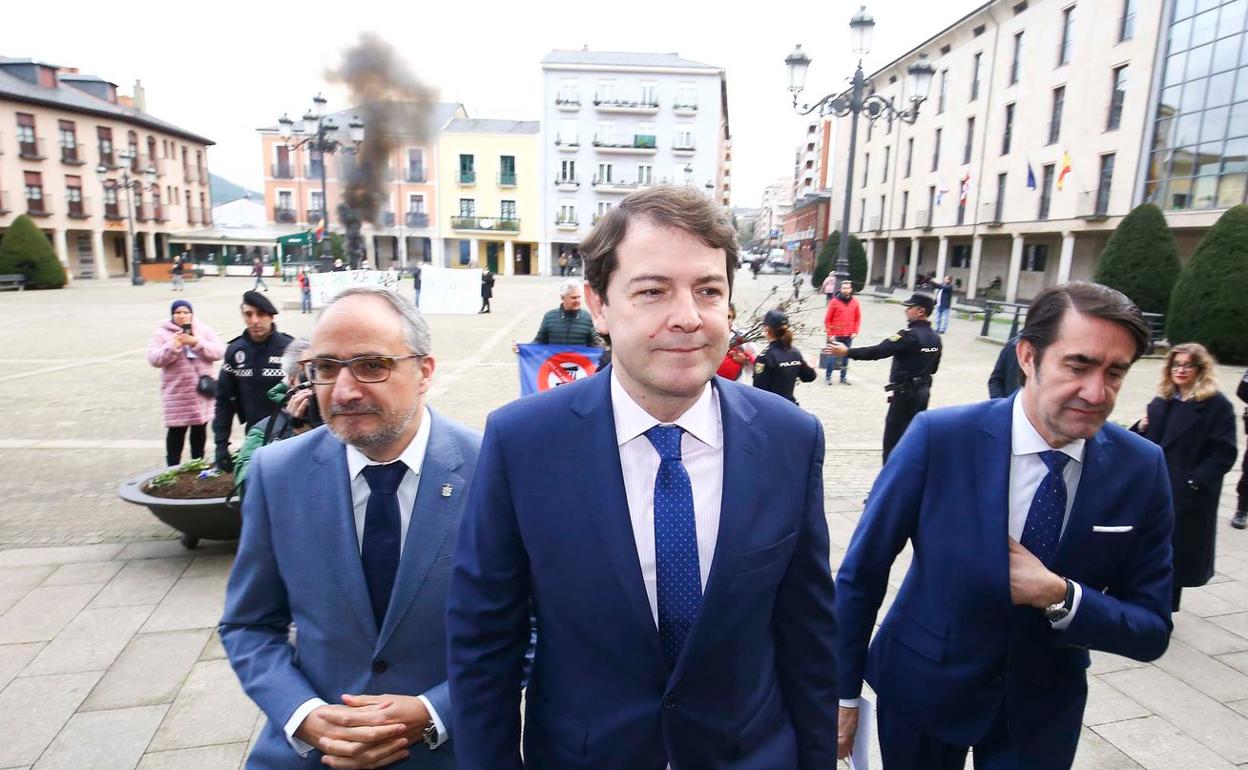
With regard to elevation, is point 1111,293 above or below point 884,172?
below

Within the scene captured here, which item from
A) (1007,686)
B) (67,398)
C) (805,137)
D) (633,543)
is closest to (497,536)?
(633,543)

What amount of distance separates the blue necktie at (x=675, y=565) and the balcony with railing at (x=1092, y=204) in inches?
1176

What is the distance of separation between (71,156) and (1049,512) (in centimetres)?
5248

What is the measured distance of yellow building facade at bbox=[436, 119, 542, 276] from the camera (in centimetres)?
5088

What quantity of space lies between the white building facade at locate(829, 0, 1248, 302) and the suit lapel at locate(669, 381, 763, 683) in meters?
23.0

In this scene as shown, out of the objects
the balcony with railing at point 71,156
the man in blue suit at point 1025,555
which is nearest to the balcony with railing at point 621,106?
the balcony with railing at point 71,156

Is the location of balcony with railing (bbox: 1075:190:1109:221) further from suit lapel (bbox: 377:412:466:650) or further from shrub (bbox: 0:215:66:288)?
shrub (bbox: 0:215:66:288)

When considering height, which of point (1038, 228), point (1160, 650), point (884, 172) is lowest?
point (1160, 650)

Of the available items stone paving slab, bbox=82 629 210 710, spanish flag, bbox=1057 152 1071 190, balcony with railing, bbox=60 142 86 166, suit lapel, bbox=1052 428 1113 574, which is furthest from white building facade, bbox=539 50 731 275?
suit lapel, bbox=1052 428 1113 574

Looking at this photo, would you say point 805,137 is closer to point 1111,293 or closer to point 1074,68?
point 1074,68

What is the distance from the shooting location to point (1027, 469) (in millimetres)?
2037

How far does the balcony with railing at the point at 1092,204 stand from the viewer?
2520cm

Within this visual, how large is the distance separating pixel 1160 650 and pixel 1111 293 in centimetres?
105

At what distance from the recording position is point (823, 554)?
1.68 m
